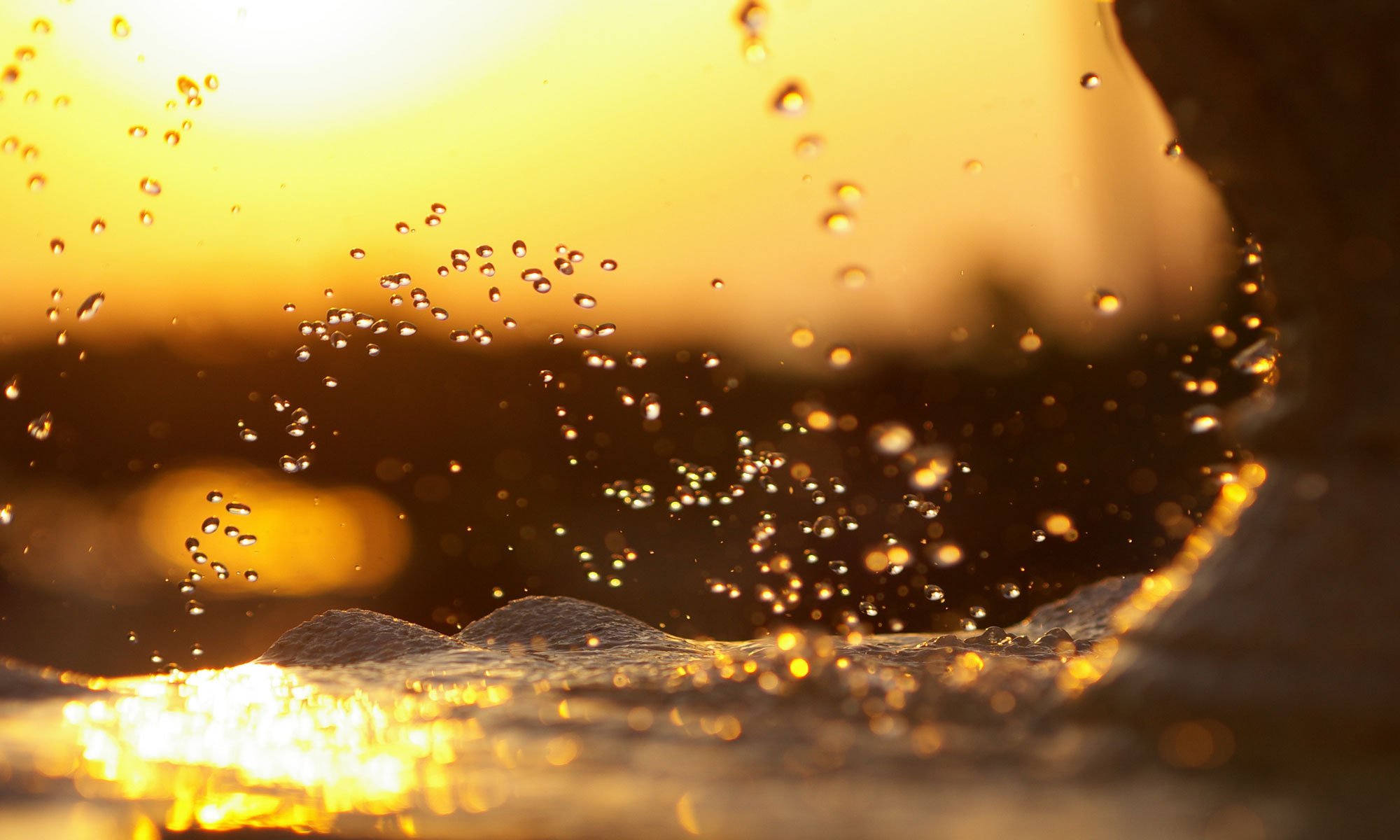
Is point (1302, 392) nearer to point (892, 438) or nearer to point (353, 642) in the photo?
point (353, 642)

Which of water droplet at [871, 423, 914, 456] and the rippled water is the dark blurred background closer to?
water droplet at [871, 423, 914, 456]

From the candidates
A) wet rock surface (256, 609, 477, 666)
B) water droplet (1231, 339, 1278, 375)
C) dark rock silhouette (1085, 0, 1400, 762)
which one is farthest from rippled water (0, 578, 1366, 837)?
water droplet (1231, 339, 1278, 375)

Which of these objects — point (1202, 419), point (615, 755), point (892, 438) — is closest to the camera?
point (615, 755)

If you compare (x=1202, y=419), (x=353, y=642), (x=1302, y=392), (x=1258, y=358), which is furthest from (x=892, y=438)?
(x=1302, y=392)

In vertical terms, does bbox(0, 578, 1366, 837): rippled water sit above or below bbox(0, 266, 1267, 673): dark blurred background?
below

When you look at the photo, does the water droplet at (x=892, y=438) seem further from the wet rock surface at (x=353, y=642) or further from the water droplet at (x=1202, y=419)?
the wet rock surface at (x=353, y=642)

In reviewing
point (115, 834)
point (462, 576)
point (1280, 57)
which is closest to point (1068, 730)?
point (1280, 57)

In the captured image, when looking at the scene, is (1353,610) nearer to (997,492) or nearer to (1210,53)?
(1210,53)

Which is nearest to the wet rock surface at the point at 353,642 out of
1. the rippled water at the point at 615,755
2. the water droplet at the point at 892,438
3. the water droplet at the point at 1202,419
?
the rippled water at the point at 615,755
